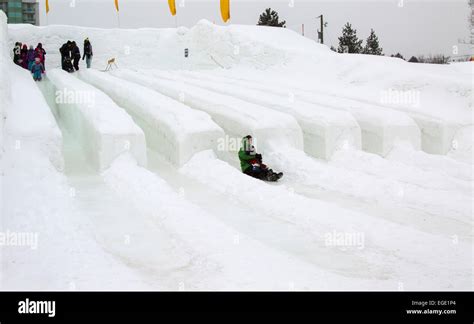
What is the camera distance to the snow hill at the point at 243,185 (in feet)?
18.5

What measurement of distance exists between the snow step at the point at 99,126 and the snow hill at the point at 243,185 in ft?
0.10

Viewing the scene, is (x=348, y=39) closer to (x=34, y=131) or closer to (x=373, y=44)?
(x=373, y=44)

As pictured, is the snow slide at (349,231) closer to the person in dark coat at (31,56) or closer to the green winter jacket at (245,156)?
the green winter jacket at (245,156)

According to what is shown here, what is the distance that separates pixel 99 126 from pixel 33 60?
37.8ft

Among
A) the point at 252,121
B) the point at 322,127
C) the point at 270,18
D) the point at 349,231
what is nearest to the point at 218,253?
the point at 349,231

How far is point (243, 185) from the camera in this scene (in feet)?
29.6

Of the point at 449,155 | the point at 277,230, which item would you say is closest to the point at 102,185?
the point at 277,230

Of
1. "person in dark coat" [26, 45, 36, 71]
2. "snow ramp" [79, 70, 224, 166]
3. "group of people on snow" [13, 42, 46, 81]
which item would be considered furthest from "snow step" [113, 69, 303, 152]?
"person in dark coat" [26, 45, 36, 71]

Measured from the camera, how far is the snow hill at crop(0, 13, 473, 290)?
222 inches

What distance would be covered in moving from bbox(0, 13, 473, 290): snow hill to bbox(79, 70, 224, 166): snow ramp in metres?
0.04
